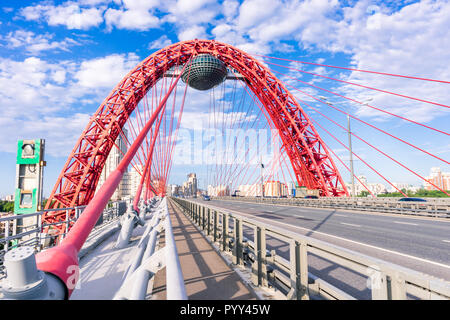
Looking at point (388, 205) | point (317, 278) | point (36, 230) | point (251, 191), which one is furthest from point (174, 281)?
point (251, 191)

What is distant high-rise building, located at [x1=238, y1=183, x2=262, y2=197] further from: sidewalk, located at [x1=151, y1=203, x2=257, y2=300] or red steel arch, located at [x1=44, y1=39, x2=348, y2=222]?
sidewalk, located at [x1=151, y1=203, x2=257, y2=300]

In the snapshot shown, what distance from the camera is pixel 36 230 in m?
7.77

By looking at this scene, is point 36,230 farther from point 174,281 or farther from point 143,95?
point 143,95

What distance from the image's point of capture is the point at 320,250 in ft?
11.1

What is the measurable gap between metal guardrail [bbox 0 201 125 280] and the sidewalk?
9.86 feet

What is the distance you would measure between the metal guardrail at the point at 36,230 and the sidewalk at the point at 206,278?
3006 mm

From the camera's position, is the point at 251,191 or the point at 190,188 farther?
the point at 190,188

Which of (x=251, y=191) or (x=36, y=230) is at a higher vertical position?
(x=36, y=230)

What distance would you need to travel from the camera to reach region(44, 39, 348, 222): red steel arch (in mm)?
24250

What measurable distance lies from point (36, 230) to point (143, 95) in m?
24.7

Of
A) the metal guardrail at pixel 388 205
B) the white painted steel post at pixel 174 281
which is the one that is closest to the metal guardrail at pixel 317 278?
the white painted steel post at pixel 174 281

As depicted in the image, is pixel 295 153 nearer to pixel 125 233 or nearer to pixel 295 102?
pixel 295 102

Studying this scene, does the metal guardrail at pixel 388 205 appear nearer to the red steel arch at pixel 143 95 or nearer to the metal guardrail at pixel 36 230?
the red steel arch at pixel 143 95

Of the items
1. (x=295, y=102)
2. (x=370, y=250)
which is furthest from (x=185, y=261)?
(x=295, y=102)
